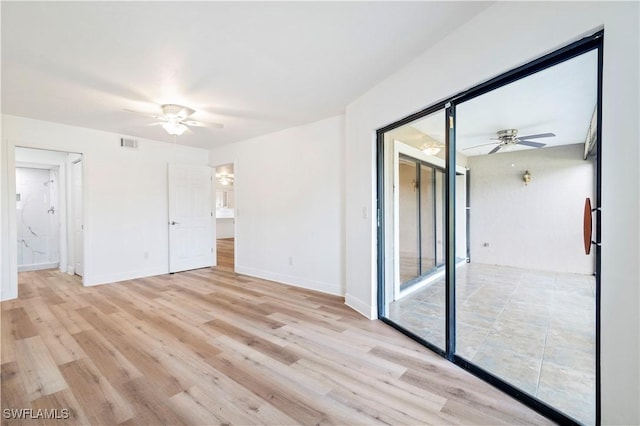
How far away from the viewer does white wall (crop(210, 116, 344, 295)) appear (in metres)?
3.78

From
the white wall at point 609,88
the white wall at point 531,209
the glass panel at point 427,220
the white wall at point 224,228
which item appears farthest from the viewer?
the white wall at point 224,228

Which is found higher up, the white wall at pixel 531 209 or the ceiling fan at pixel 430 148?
the ceiling fan at pixel 430 148

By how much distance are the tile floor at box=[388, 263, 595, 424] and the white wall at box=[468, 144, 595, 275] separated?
27cm

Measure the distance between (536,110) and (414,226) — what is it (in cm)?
191

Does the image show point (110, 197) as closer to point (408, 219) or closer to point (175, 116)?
point (175, 116)

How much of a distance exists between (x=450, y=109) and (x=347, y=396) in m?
2.20

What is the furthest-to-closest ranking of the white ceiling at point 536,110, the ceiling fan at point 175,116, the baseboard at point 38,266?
1. the baseboard at point 38,266
2. the ceiling fan at point 175,116
3. the white ceiling at point 536,110

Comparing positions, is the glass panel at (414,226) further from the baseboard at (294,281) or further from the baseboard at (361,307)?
the baseboard at (294,281)

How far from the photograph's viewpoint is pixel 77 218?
487cm

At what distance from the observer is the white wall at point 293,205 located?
3777mm

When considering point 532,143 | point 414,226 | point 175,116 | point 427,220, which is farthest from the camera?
point 427,220

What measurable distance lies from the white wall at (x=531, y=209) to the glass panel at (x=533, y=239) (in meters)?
0.02

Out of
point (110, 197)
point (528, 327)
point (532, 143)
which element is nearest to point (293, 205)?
point (110, 197)

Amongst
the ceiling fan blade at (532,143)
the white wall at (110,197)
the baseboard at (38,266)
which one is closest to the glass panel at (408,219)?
the ceiling fan blade at (532,143)
